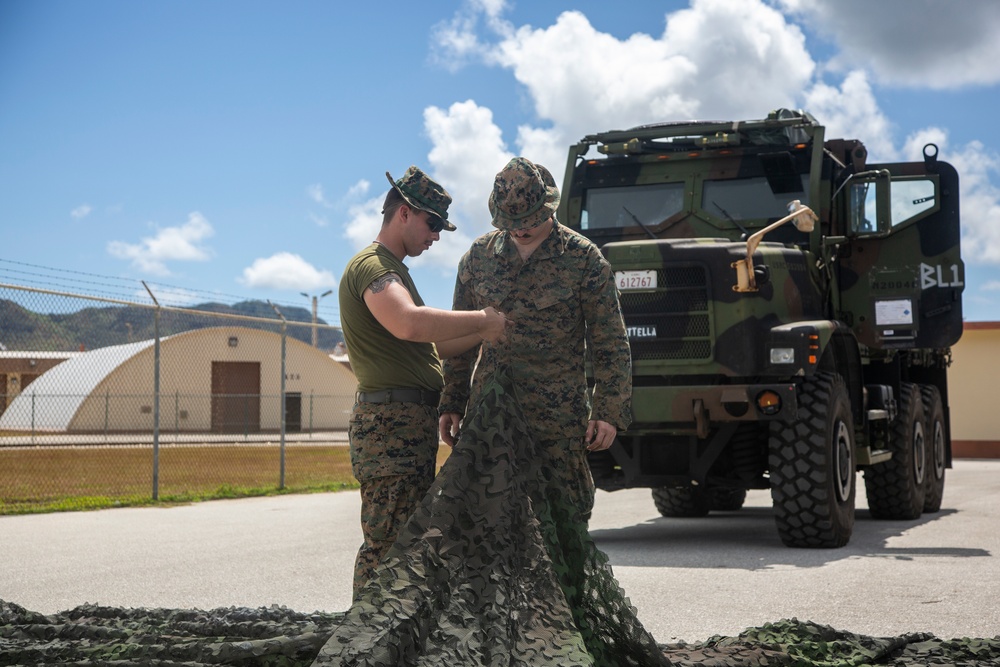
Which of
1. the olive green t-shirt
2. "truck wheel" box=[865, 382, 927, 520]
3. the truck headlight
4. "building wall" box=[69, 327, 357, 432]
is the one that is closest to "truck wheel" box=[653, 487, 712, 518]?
"truck wheel" box=[865, 382, 927, 520]

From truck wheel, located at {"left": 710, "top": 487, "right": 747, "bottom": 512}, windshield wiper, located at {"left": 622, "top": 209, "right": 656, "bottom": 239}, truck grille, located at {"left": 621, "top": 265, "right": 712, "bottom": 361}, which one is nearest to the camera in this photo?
truck grille, located at {"left": 621, "top": 265, "right": 712, "bottom": 361}

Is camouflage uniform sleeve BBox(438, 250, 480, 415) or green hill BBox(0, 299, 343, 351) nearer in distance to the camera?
camouflage uniform sleeve BBox(438, 250, 480, 415)

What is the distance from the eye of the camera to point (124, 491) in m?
14.7

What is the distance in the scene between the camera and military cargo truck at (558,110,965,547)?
29.6 feet

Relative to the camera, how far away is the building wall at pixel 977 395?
2850 centimetres

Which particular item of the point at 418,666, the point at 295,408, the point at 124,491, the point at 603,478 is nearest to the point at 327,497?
the point at 124,491

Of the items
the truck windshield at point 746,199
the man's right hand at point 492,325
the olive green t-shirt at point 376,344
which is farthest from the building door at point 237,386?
the man's right hand at point 492,325

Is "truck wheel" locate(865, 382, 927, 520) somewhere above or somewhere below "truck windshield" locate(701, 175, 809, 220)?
below

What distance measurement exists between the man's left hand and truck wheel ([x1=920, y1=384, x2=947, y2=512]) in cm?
860

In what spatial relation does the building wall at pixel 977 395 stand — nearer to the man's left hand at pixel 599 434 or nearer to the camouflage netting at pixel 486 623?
the camouflage netting at pixel 486 623

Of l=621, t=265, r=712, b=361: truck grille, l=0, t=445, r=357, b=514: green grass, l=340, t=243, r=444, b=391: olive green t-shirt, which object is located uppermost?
l=621, t=265, r=712, b=361: truck grille

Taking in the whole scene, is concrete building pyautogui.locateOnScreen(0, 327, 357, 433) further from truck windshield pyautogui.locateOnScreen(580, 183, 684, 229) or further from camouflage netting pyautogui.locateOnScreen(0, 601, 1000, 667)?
camouflage netting pyautogui.locateOnScreen(0, 601, 1000, 667)

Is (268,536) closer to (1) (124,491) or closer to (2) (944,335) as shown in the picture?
(1) (124,491)

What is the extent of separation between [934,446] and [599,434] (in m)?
9.32
